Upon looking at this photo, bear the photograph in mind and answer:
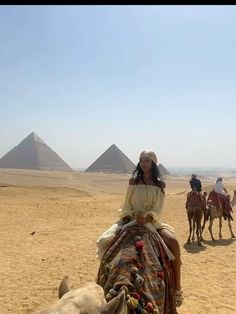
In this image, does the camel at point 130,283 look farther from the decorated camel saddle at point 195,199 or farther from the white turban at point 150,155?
the decorated camel saddle at point 195,199

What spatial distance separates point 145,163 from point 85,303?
2243 millimetres

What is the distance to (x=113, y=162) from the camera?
111000 millimetres

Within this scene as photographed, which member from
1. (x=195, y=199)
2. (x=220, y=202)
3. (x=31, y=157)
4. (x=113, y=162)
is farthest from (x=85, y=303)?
(x=31, y=157)

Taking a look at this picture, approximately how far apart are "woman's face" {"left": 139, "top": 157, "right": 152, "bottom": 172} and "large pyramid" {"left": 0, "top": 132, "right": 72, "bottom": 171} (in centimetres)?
11569

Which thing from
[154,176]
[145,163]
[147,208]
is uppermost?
[145,163]

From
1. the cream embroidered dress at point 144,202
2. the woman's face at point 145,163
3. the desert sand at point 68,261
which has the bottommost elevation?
the desert sand at point 68,261

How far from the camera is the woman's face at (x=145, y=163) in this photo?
486 centimetres

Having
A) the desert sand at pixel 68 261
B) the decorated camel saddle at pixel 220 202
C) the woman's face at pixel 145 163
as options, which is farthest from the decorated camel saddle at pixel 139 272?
the decorated camel saddle at pixel 220 202

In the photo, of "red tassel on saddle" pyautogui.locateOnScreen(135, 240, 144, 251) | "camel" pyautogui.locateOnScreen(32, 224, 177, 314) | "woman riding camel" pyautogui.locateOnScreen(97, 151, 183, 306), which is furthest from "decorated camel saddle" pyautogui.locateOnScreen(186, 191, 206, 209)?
"red tassel on saddle" pyautogui.locateOnScreen(135, 240, 144, 251)

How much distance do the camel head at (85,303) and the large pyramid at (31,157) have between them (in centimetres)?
11737

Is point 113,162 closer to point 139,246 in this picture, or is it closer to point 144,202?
point 144,202

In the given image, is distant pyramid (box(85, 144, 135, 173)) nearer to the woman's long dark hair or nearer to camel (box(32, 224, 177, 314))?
the woman's long dark hair
